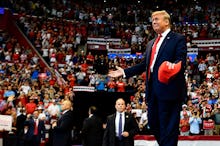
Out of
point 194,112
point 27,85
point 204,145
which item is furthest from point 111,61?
point 204,145

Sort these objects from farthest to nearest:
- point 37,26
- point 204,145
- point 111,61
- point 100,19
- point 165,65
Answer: point 100,19 < point 37,26 < point 111,61 < point 204,145 < point 165,65

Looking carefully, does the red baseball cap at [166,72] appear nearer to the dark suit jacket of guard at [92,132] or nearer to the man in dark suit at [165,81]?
the man in dark suit at [165,81]

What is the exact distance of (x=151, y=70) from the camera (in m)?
4.93

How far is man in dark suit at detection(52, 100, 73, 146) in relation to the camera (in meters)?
10.5

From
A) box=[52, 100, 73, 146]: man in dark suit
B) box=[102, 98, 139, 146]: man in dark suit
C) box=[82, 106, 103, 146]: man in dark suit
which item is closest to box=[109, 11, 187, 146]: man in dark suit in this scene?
box=[102, 98, 139, 146]: man in dark suit

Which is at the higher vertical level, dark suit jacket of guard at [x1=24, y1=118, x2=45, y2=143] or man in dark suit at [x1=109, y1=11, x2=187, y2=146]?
man in dark suit at [x1=109, y1=11, x2=187, y2=146]

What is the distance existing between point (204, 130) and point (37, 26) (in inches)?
658

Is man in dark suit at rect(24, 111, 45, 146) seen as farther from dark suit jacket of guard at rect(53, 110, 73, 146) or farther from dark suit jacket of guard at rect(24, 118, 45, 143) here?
dark suit jacket of guard at rect(53, 110, 73, 146)

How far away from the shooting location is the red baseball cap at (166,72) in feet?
15.0

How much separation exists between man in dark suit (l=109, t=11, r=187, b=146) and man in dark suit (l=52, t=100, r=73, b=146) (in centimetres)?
567

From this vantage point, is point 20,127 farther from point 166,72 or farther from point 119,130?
point 166,72

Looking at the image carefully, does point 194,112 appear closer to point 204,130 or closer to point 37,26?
point 204,130

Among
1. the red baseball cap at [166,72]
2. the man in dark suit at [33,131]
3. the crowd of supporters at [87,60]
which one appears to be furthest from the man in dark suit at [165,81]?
the crowd of supporters at [87,60]

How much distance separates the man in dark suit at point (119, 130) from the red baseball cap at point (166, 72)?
3442 millimetres
